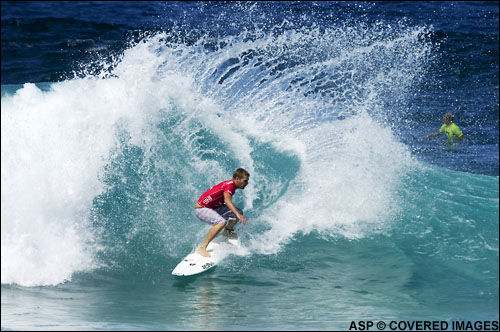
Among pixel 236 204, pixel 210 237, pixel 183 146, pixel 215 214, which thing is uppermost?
pixel 183 146

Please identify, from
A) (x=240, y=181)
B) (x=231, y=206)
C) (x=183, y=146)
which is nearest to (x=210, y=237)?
(x=231, y=206)

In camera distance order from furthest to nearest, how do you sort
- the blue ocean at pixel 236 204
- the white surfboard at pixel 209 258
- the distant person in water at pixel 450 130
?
1. the distant person in water at pixel 450 130
2. the white surfboard at pixel 209 258
3. the blue ocean at pixel 236 204

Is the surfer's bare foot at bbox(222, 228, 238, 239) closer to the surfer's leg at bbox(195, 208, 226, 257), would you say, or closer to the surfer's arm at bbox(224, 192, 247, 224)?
the surfer's leg at bbox(195, 208, 226, 257)

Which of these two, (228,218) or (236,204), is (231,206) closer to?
(228,218)

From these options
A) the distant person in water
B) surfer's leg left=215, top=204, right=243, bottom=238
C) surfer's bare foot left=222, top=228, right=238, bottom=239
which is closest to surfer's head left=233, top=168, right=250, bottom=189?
surfer's leg left=215, top=204, right=243, bottom=238

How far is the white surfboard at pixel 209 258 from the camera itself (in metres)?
7.78

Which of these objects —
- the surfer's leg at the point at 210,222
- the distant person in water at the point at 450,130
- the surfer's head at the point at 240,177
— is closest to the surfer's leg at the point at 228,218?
the surfer's leg at the point at 210,222

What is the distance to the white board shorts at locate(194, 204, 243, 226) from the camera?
799cm

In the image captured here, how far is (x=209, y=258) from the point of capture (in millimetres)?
7949

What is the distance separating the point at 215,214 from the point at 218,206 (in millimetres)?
159

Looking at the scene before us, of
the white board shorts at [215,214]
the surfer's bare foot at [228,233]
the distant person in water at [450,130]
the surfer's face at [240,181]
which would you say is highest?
the distant person in water at [450,130]

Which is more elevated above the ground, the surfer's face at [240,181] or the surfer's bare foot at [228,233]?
the surfer's face at [240,181]

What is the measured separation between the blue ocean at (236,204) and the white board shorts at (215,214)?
0.64 m

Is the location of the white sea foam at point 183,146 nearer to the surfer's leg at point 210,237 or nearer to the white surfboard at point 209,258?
the white surfboard at point 209,258
